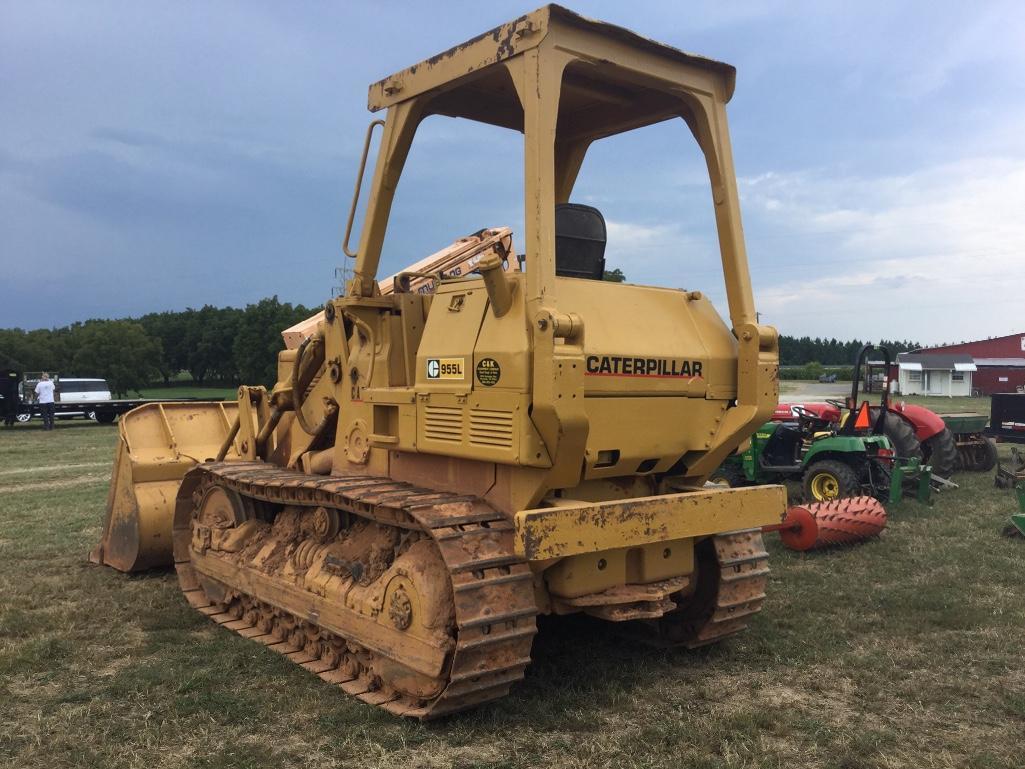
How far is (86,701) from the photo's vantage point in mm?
5195

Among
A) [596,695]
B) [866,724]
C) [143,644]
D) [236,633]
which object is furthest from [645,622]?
[143,644]

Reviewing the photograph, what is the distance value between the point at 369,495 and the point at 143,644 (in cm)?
233

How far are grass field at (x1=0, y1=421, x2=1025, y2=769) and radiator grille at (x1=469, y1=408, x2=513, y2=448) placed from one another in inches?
57.4

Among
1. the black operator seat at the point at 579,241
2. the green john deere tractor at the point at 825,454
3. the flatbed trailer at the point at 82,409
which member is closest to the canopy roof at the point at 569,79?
the black operator seat at the point at 579,241

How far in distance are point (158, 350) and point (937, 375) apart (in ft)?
161

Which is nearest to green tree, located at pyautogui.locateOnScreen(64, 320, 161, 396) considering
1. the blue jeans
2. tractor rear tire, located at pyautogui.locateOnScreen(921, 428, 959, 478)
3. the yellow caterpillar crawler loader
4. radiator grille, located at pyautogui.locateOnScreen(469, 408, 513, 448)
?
the blue jeans

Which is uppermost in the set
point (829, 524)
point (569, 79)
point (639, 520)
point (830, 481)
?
point (569, 79)

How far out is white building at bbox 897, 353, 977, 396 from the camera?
173 feet

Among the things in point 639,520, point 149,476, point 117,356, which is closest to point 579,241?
point 639,520

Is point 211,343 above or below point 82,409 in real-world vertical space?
above

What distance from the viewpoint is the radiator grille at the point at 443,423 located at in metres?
5.12

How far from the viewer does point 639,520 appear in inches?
193

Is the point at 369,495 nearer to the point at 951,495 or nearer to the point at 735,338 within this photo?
the point at 735,338

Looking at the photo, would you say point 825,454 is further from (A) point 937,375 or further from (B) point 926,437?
(A) point 937,375
